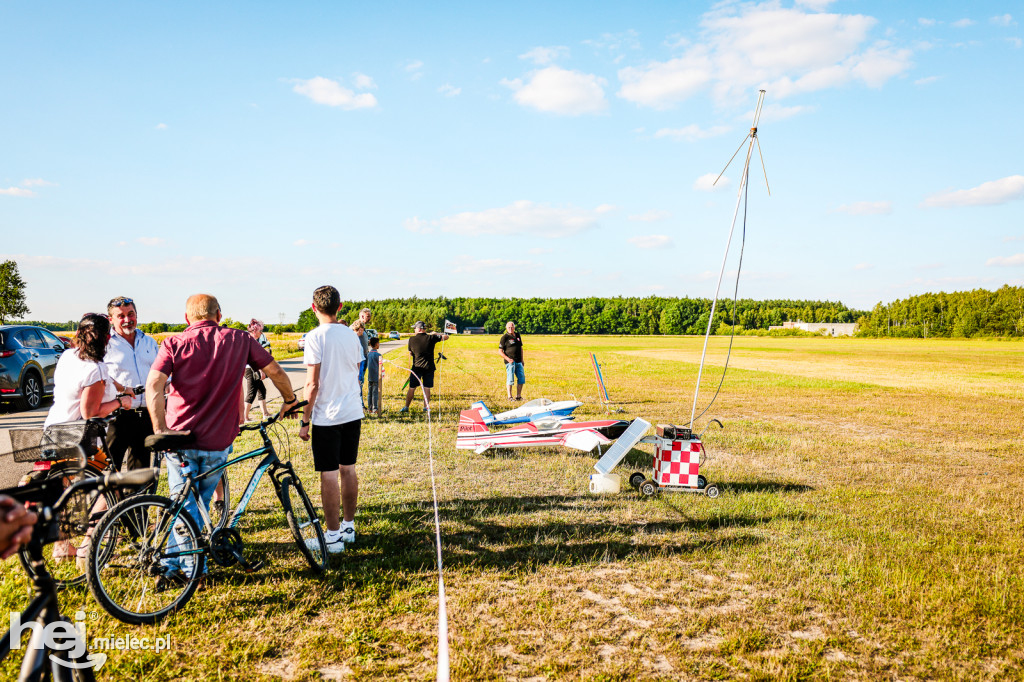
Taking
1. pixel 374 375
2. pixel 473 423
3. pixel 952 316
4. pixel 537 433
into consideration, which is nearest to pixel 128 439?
pixel 473 423

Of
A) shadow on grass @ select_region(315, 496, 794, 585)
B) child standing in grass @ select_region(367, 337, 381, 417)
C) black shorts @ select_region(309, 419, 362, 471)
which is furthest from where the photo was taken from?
child standing in grass @ select_region(367, 337, 381, 417)

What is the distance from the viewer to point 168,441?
3816 millimetres

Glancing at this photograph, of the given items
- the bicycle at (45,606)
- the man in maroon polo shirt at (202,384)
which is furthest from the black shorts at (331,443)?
the bicycle at (45,606)

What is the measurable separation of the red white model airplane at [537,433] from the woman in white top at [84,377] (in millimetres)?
5480

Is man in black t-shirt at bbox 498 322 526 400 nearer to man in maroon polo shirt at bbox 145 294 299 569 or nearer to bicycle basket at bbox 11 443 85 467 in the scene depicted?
man in maroon polo shirt at bbox 145 294 299 569

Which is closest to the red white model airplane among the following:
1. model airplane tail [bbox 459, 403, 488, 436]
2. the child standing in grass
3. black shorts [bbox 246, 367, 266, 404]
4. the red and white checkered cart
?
model airplane tail [bbox 459, 403, 488, 436]

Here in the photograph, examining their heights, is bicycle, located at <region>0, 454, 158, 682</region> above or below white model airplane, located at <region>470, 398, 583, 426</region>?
above

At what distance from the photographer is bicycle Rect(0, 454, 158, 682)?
1927mm

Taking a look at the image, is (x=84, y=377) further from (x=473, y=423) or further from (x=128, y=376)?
(x=473, y=423)

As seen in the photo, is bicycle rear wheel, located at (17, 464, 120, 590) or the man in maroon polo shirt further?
bicycle rear wheel, located at (17, 464, 120, 590)

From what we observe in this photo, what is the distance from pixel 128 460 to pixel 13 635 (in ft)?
9.29

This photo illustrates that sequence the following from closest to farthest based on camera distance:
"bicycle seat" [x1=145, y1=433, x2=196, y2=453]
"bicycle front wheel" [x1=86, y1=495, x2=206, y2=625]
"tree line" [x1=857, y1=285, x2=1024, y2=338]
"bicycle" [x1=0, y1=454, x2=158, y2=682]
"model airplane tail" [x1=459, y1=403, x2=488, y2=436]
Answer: "bicycle" [x1=0, y1=454, x2=158, y2=682] < "bicycle front wheel" [x1=86, y1=495, x2=206, y2=625] < "bicycle seat" [x1=145, y1=433, x2=196, y2=453] < "model airplane tail" [x1=459, y1=403, x2=488, y2=436] < "tree line" [x1=857, y1=285, x2=1024, y2=338]

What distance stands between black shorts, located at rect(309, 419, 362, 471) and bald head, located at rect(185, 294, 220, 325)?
3.99 feet

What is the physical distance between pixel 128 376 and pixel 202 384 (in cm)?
142
